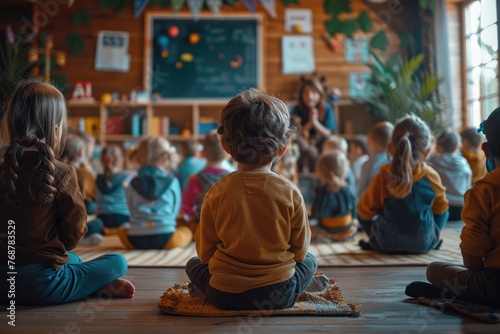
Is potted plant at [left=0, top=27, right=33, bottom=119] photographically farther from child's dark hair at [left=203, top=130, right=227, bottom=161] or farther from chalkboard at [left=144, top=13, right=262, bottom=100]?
child's dark hair at [left=203, top=130, right=227, bottom=161]

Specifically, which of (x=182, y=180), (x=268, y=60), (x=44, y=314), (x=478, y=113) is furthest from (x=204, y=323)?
(x=268, y=60)

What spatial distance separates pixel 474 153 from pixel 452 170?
39cm

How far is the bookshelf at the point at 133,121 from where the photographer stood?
6.30m

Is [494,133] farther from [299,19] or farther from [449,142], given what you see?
[299,19]

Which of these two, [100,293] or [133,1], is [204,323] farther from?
[133,1]

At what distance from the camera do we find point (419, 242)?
2652mm

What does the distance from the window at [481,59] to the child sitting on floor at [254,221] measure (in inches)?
149

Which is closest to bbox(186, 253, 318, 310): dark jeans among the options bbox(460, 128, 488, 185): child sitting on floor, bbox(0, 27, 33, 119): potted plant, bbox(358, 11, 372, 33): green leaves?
bbox(460, 128, 488, 185): child sitting on floor

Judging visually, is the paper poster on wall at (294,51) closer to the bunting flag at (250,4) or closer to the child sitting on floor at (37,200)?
the bunting flag at (250,4)

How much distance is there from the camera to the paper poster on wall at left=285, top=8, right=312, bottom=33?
6.45 m

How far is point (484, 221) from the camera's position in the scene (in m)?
1.54

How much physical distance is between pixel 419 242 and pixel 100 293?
58.6 inches

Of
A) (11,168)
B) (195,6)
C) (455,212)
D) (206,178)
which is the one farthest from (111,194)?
(195,6)

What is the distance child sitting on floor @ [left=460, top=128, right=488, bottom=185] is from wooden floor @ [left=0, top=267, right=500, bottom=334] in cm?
264
